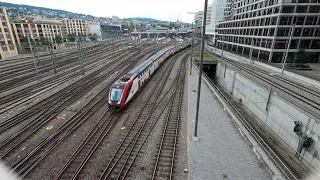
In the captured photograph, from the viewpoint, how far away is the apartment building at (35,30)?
3113 inches

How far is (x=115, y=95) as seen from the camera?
19328mm

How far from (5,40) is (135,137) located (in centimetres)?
6590

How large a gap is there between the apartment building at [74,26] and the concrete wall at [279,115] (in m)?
112

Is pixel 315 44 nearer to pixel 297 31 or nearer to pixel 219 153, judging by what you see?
pixel 297 31

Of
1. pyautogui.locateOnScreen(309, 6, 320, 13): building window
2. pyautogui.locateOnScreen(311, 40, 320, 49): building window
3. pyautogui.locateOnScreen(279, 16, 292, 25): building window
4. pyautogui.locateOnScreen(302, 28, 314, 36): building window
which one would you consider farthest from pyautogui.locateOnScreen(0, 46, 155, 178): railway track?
pyautogui.locateOnScreen(311, 40, 320, 49): building window

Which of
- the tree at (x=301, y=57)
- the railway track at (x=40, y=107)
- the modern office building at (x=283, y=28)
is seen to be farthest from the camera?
the modern office building at (x=283, y=28)

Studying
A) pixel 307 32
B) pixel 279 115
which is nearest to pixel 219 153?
pixel 279 115


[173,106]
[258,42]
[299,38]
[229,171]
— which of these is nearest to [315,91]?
[173,106]

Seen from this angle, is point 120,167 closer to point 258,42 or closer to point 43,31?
point 258,42

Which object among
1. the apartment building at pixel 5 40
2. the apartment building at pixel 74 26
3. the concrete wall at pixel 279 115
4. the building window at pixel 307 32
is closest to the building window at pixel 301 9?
the building window at pixel 307 32

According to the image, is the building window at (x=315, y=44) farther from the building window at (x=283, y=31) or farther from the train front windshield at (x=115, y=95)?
the train front windshield at (x=115, y=95)

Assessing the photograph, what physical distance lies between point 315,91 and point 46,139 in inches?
1177

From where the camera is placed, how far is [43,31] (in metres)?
91.1

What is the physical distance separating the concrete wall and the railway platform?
186 inches
